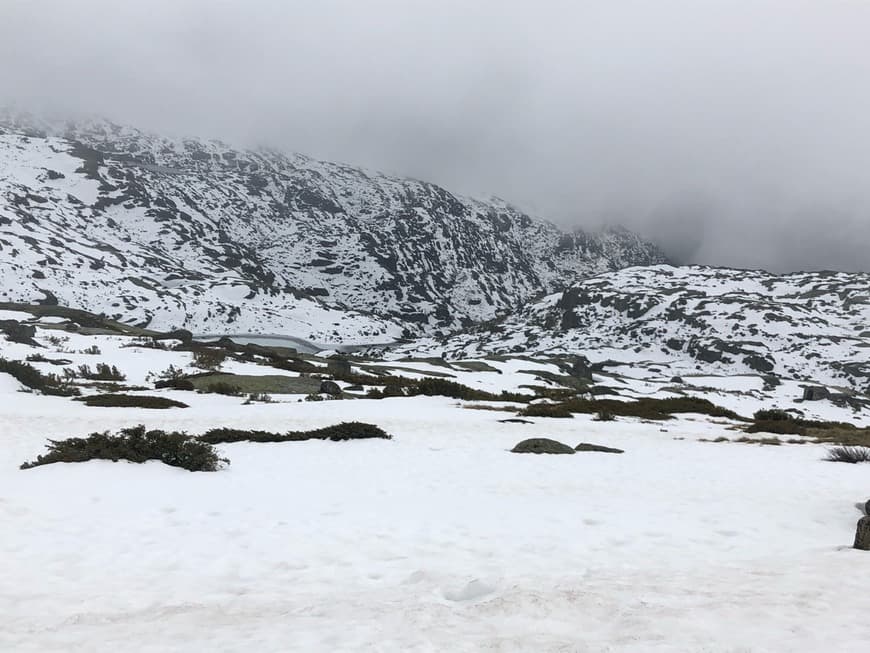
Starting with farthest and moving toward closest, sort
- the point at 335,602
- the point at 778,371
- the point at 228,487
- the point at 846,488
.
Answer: the point at 778,371 < the point at 846,488 < the point at 228,487 < the point at 335,602

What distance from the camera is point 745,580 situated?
19.5 ft

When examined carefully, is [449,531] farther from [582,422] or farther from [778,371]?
[778,371]

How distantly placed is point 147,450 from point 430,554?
7.83 metres

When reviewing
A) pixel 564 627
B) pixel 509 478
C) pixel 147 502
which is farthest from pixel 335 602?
pixel 509 478

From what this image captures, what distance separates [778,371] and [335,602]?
148 metres

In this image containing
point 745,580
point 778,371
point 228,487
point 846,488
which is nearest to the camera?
point 745,580

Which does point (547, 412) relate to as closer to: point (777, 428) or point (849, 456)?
point (777, 428)

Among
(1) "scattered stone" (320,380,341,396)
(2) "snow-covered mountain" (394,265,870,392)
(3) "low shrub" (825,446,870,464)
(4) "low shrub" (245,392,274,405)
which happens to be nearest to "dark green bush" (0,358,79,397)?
(4) "low shrub" (245,392,274,405)

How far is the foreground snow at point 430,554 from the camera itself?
4465mm

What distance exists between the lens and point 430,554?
7285 mm

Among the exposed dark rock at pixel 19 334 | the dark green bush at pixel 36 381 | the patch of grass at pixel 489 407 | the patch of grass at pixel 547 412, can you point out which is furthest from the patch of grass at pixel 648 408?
the exposed dark rock at pixel 19 334

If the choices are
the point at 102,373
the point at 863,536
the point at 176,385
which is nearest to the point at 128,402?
A: the point at 176,385

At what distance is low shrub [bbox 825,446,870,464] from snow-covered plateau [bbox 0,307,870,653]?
0.76 m

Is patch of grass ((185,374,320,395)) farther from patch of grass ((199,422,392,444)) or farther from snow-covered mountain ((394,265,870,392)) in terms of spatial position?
snow-covered mountain ((394,265,870,392))
